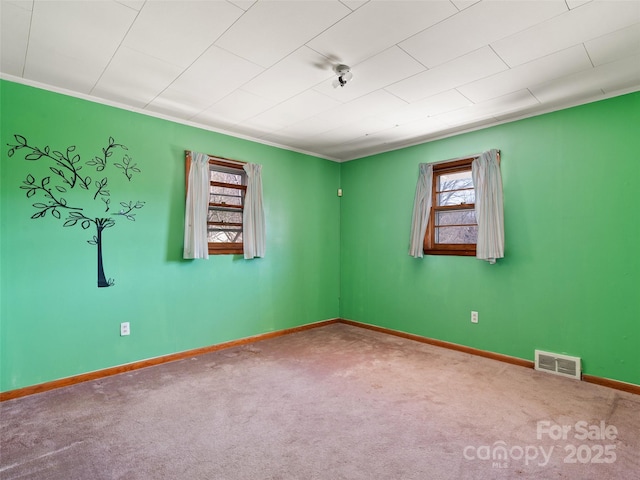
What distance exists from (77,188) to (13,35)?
47.4 inches

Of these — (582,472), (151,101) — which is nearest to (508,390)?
(582,472)

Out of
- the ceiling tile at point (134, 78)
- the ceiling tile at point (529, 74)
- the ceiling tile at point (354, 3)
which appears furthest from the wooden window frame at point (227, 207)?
the ceiling tile at point (529, 74)

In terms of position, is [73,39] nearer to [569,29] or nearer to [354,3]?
[354,3]

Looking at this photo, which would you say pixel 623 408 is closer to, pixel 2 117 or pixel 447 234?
pixel 447 234

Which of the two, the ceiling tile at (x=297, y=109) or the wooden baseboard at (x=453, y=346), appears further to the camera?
the wooden baseboard at (x=453, y=346)

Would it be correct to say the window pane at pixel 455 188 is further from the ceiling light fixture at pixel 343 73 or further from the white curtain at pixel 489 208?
the ceiling light fixture at pixel 343 73

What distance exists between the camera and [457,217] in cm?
394

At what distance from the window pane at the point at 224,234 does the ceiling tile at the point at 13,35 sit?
207cm

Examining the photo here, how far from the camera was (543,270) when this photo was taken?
3.26m

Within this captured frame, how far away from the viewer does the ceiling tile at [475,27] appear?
1838 mm

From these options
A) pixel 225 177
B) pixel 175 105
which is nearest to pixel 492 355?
pixel 225 177

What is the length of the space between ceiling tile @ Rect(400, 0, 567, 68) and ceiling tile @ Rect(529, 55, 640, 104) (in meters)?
0.96

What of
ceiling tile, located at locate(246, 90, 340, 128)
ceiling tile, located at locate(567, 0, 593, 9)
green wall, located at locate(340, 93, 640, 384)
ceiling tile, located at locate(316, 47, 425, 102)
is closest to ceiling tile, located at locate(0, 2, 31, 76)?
ceiling tile, located at locate(246, 90, 340, 128)

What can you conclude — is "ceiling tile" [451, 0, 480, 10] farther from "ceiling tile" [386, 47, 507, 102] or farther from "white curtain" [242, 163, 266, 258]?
"white curtain" [242, 163, 266, 258]
